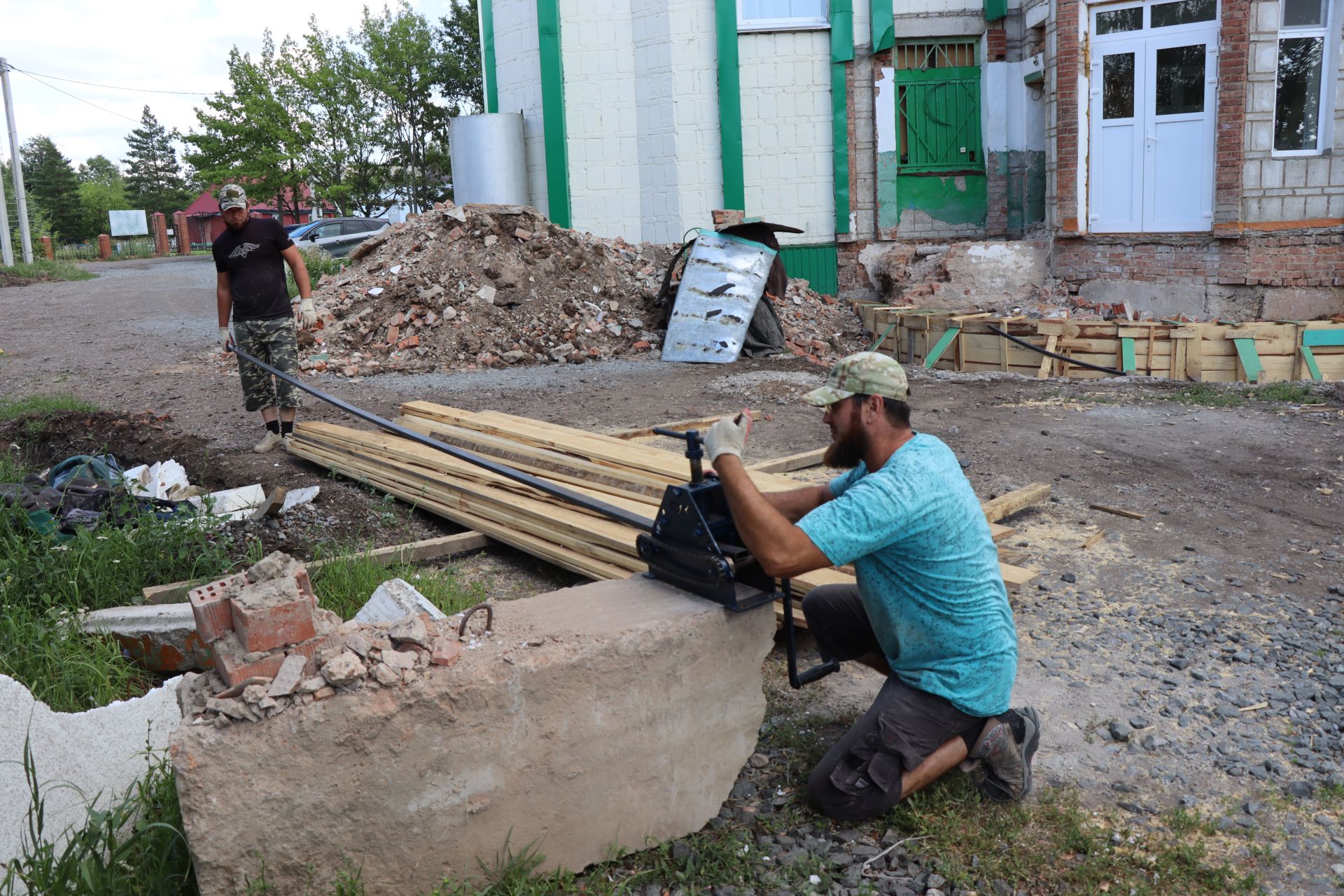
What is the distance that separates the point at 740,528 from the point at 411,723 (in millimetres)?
1064

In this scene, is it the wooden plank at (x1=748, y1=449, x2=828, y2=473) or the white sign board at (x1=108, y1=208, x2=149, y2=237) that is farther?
the white sign board at (x1=108, y1=208, x2=149, y2=237)

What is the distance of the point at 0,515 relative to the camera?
4.92 m

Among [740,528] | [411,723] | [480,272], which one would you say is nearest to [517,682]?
[411,723]


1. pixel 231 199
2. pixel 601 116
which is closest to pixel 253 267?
pixel 231 199

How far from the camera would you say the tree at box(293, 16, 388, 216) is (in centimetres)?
3419

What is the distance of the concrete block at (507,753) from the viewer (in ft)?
8.30

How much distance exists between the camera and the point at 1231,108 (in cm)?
1227

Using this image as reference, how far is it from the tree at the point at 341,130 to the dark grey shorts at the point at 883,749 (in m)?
33.6

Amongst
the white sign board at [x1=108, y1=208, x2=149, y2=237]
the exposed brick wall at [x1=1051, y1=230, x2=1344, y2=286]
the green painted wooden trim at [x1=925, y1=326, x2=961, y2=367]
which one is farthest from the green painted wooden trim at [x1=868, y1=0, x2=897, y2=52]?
the white sign board at [x1=108, y1=208, x2=149, y2=237]

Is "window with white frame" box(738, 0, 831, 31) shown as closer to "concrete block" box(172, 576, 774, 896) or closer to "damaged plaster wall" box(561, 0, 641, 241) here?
"damaged plaster wall" box(561, 0, 641, 241)

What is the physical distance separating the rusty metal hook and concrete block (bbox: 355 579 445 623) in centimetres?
79

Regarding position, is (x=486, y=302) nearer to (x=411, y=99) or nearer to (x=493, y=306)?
(x=493, y=306)

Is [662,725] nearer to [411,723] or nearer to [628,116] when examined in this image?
[411,723]

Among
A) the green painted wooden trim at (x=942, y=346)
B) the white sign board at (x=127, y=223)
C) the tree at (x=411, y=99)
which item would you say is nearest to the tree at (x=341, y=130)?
the tree at (x=411, y=99)
